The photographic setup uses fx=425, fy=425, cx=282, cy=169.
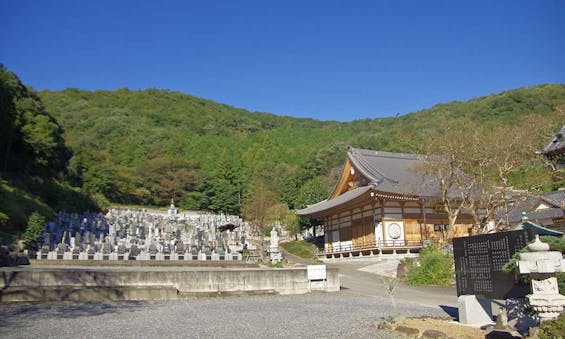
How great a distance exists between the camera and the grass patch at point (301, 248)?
2798 cm

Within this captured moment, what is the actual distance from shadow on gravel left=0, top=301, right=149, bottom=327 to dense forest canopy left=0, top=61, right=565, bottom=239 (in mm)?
16677

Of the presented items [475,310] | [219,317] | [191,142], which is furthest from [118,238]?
[191,142]

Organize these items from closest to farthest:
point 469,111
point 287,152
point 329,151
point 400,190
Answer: point 400,190 → point 329,151 → point 469,111 → point 287,152

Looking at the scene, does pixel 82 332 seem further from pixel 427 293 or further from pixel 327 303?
pixel 427 293

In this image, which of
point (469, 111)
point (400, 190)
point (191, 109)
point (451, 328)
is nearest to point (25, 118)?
point (400, 190)

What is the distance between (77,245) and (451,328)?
51.7ft

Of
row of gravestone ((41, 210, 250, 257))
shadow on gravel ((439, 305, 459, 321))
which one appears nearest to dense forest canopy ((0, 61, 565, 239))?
row of gravestone ((41, 210, 250, 257))

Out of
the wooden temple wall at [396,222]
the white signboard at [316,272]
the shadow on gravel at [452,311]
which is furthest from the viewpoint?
the wooden temple wall at [396,222]

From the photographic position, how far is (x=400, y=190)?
23.5 m

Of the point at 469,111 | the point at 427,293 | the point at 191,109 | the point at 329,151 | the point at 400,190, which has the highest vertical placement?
the point at 191,109

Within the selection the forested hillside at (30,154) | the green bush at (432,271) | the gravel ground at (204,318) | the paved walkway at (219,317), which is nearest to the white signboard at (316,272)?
the paved walkway at (219,317)

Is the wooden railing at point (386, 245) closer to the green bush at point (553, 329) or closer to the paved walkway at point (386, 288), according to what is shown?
the paved walkway at point (386, 288)

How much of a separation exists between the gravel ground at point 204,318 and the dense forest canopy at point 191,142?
551 inches

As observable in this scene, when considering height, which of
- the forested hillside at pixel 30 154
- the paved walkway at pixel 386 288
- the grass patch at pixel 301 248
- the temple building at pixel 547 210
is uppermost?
the forested hillside at pixel 30 154
